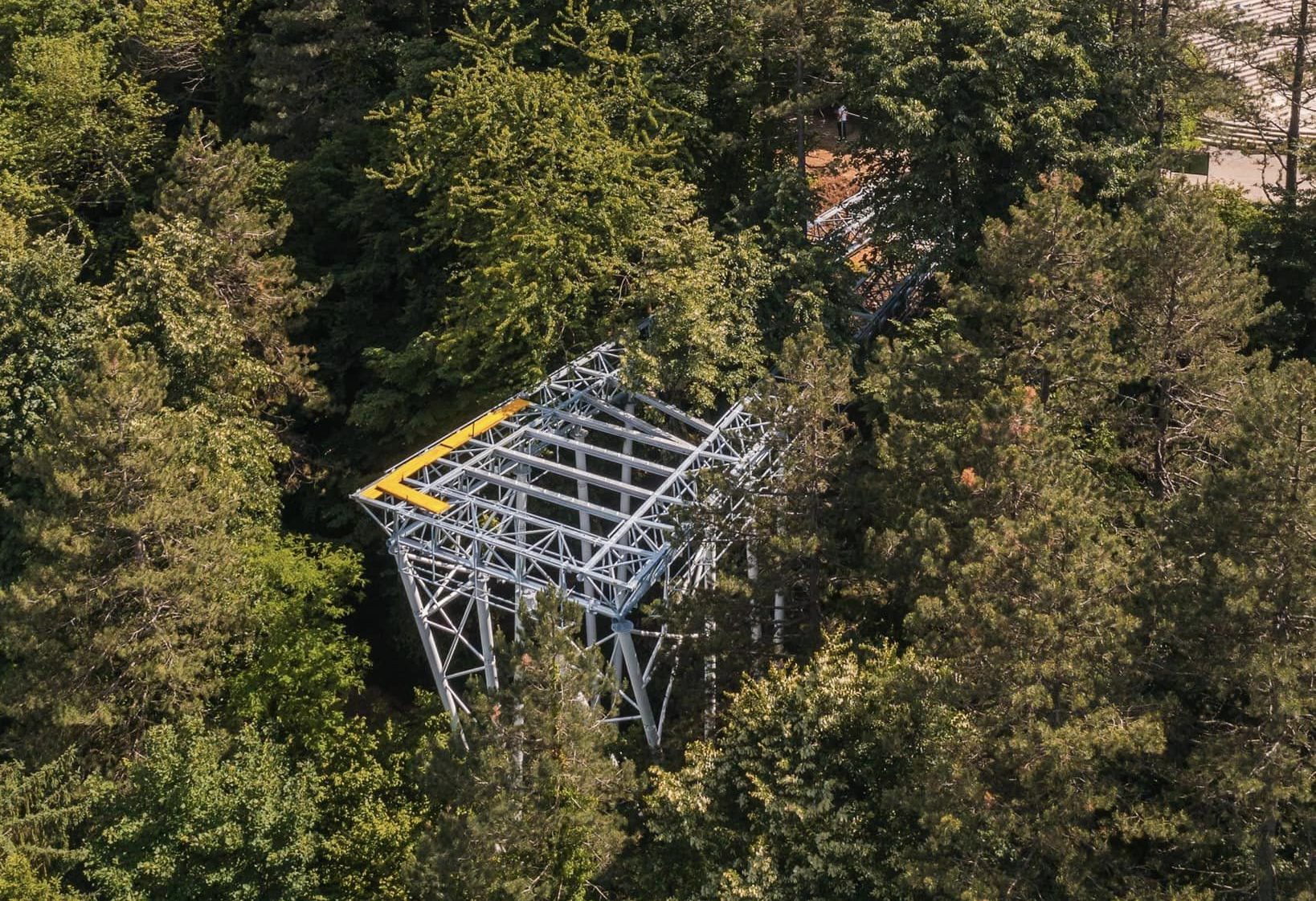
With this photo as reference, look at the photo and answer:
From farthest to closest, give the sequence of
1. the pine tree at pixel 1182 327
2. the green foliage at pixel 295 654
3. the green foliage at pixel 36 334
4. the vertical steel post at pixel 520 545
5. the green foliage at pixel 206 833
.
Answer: the green foliage at pixel 36 334 → the green foliage at pixel 295 654 → the green foliage at pixel 206 833 → the pine tree at pixel 1182 327 → the vertical steel post at pixel 520 545

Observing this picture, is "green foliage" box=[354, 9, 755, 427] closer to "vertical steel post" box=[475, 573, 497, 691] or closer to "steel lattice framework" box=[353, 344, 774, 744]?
"steel lattice framework" box=[353, 344, 774, 744]

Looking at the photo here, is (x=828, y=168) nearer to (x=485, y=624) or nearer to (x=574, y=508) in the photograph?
(x=574, y=508)

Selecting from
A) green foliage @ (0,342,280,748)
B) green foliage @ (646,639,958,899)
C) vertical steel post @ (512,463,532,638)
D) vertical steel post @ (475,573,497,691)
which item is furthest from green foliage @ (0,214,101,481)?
green foliage @ (646,639,958,899)

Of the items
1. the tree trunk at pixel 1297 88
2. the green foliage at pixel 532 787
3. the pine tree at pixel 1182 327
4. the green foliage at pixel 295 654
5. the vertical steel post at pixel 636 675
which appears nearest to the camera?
the green foliage at pixel 532 787

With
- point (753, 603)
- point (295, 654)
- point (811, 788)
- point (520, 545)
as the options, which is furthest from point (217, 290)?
point (811, 788)

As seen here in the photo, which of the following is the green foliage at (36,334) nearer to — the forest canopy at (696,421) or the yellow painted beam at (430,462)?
the forest canopy at (696,421)

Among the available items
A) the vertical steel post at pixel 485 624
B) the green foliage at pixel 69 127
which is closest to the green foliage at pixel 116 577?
the vertical steel post at pixel 485 624

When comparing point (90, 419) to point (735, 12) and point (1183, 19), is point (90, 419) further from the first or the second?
point (1183, 19)
